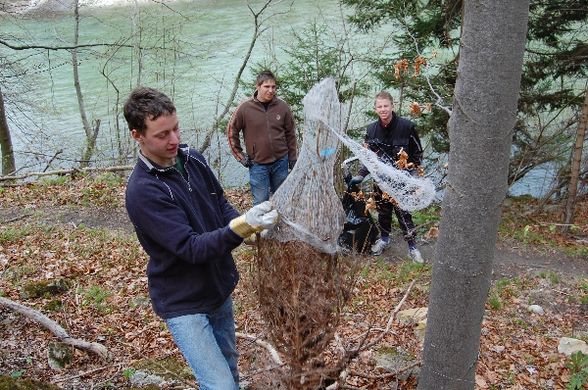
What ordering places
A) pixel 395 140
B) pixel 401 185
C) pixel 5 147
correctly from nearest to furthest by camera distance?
pixel 401 185
pixel 395 140
pixel 5 147

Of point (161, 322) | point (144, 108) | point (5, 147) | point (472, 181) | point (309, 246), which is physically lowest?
point (161, 322)

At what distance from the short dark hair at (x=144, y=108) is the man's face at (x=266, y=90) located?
3900mm

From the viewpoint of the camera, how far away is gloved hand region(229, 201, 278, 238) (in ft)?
7.64

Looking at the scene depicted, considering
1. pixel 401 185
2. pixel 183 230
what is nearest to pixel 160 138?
pixel 183 230

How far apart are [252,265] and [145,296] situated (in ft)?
10.4

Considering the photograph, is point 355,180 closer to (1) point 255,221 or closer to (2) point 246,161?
(2) point 246,161

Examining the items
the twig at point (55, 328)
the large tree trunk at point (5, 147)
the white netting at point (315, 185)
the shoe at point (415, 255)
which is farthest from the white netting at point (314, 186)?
the large tree trunk at point (5, 147)

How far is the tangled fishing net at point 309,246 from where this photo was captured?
243cm

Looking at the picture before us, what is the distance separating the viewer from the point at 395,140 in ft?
19.2

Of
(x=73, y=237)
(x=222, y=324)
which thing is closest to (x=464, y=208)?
(x=222, y=324)

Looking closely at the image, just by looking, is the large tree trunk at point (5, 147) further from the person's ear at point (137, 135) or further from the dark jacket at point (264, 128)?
the person's ear at point (137, 135)

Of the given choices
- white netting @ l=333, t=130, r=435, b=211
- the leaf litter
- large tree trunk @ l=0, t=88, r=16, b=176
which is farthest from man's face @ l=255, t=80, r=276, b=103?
large tree trunk @ l=0, t=88, r=16, b=176

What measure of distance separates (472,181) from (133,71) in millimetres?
15862

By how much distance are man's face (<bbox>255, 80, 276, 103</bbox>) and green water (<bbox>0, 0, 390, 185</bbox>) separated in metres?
6.52
